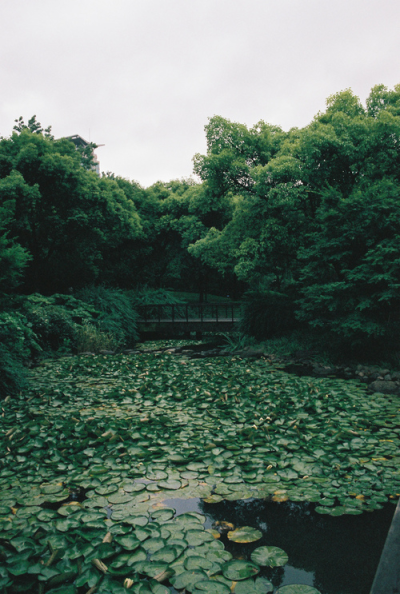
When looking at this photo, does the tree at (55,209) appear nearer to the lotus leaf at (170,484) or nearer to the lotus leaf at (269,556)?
the lotus leaf at (170,484)

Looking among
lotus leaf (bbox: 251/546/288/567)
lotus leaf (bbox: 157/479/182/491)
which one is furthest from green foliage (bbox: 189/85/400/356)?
lotus leaf (bbox: 251/546/288/567)

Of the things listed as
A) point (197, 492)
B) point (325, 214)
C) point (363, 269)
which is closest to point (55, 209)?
point (325, 214)

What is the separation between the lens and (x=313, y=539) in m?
2.62

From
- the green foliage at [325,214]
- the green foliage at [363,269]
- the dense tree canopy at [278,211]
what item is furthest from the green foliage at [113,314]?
the green foliage at [363,269]

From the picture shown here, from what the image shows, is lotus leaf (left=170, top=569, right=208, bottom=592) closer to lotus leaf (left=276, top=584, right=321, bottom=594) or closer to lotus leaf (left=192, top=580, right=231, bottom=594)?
lotus leaf (left=192, top=580, right=231, bottom=594)

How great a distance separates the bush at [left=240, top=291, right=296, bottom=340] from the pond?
200 inches

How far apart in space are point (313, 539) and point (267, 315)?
8.65 metres

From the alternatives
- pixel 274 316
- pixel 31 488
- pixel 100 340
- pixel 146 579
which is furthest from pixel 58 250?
pixel 146 579

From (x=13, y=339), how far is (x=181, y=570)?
5490 mm

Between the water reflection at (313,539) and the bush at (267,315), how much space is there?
8140 millimetres

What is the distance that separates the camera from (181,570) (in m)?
2.20

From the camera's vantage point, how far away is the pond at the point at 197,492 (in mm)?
2207

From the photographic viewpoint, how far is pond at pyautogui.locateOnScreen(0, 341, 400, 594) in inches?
86.9

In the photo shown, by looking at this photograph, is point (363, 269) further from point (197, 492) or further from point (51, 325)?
point (51, 325)
